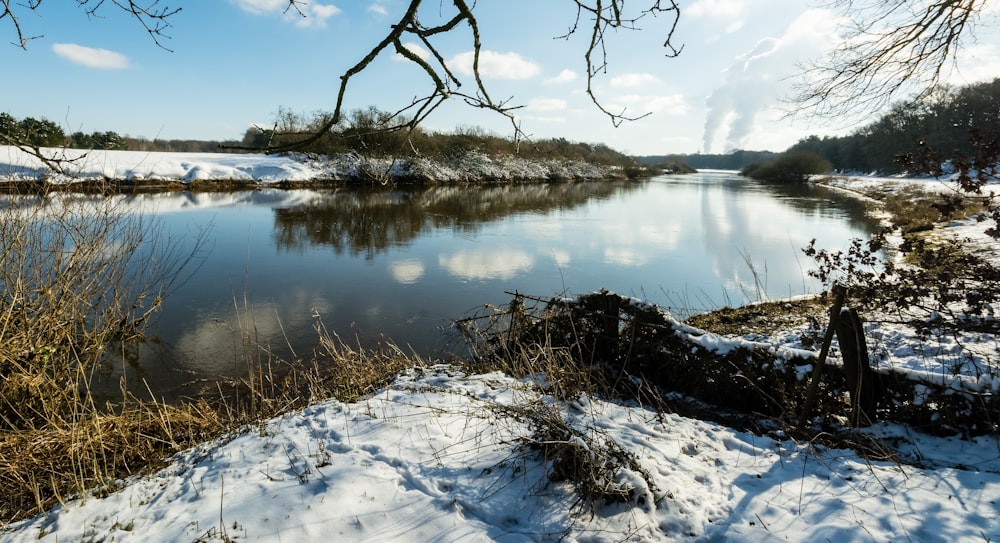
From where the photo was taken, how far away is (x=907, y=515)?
8.07ft

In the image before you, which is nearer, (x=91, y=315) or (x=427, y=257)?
(x=91, y=315)

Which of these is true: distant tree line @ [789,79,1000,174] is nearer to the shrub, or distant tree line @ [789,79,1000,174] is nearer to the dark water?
the dark water

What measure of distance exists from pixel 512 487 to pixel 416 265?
28.1 feet

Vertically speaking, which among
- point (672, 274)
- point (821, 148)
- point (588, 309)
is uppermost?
point (821, 148)

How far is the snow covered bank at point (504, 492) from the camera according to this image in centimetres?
239

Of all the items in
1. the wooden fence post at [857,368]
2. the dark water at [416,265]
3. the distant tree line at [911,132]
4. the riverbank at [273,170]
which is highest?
the distant tree line at [911,132]

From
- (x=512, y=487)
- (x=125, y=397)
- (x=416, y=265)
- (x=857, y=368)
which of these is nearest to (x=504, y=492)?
(x=512, y=487)

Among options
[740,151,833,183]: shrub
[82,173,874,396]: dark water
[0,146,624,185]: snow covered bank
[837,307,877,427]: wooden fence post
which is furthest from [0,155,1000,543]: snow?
[740,151,833,183]: shrub

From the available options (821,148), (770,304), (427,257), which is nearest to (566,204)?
(427,257)

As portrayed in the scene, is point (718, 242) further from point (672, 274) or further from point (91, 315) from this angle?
point (91, 315)

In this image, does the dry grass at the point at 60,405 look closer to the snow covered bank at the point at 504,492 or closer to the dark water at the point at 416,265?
the snow covered bank at the point at 504,492

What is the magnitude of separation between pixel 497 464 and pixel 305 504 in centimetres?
109

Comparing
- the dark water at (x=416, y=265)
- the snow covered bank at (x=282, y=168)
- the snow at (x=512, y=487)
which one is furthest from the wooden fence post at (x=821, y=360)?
the snow covered bank at (x=282, y=168)

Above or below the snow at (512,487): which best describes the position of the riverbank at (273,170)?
above
